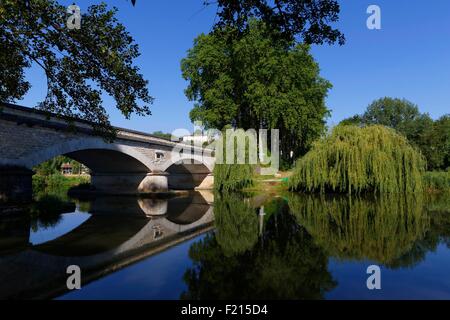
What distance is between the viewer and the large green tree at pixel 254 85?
29625mm

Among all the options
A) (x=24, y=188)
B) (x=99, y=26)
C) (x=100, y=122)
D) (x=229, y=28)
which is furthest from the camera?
(x=24, y=188)

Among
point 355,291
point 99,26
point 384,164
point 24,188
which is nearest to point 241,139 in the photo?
point 384,164

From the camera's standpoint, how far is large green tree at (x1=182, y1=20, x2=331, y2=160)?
29.6 meters

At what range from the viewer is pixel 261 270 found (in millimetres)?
4934

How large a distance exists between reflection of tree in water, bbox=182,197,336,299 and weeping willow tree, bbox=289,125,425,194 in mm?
11411

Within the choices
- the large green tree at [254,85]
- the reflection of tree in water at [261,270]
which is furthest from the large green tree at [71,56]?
the large green tree at [254,85]

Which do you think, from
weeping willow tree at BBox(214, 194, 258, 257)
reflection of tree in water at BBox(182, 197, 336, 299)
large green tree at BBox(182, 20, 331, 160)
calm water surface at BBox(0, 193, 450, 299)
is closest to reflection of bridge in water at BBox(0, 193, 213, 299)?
calm water surface at BBox(0, 193, 450, 299)

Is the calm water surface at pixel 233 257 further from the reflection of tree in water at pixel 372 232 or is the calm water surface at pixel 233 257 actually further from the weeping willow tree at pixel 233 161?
the weeping willow tree at pixel 233 161

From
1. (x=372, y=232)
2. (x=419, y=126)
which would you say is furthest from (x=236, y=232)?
(x=419, y=126)

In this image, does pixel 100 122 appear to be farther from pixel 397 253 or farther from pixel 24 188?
pixel 397 253

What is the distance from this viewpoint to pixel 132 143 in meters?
20.3

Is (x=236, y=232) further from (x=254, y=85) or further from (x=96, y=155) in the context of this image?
(x=254, y=85)

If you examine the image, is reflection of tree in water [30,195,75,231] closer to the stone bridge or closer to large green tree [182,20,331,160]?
the stone bridge
